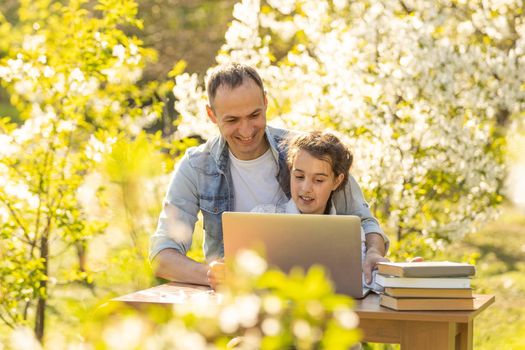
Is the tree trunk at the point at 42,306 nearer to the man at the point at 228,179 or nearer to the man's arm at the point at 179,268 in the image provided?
the man at the point at 228,179

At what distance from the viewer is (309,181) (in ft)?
10.7

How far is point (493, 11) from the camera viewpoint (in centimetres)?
602

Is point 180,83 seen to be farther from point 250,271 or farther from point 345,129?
point 250,271

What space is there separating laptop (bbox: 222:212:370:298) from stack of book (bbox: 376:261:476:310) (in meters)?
0.13

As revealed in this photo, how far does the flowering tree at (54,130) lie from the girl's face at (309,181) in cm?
190

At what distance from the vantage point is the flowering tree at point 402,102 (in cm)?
520

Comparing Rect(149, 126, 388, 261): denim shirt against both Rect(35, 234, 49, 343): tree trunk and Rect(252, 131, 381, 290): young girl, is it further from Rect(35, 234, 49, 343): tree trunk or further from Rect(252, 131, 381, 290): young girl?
Rect(35, 234, 49, 343): tree trunk

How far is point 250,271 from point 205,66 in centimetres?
1201

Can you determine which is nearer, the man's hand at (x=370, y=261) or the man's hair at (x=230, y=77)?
the man's hand at (x=370, y=261)

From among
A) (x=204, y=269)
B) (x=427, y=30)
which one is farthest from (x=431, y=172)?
(x=204, y=269)

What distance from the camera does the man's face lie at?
3465 millimetres

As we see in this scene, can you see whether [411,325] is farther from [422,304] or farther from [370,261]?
[370,261]

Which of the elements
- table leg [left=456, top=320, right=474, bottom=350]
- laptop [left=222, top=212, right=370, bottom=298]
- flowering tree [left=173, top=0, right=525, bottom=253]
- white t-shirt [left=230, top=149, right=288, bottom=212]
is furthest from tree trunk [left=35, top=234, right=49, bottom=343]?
table leg [left=456, top=320, right=474, bottom=350]

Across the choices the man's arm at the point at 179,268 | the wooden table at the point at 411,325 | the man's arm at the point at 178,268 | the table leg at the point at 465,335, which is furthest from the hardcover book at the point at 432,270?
the man's arm at the point at 178,268
